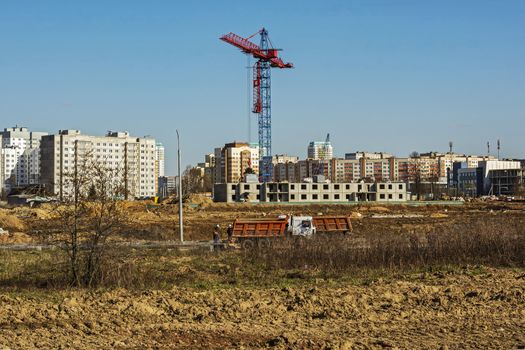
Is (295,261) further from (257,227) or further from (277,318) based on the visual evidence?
(257,227)

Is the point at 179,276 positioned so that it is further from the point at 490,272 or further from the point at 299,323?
the point at 490,272

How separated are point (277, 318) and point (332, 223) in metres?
24.7

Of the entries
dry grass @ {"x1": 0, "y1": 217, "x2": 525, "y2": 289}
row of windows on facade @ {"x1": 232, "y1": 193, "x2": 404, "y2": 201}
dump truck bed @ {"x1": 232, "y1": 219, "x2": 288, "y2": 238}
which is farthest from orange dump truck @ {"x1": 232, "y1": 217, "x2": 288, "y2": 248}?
row of windows on facade @ {"x1": 232, "y1": 193, "x2": 404, "y2": 201}

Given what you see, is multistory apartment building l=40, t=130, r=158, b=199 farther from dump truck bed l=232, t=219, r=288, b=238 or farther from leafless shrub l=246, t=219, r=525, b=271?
leafless shrub l=246, t=219, r=525, b=271

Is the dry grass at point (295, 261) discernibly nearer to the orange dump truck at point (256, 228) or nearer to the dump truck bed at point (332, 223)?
the orange dump truck at point (256, 228)

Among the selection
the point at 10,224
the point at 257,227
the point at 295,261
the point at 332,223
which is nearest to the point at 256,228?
the point at 257,227

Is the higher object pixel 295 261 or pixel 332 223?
pixel 332 223

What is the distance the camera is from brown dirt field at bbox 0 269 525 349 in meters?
12.2

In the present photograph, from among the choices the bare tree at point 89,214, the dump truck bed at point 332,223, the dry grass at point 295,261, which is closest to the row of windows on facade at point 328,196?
the dump truck bed at point 332,223

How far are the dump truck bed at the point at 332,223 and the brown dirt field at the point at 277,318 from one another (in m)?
19.4

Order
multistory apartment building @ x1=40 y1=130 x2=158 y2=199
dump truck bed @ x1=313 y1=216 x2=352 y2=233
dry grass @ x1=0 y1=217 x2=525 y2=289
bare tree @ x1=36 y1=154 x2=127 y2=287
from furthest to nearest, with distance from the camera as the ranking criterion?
1. multistory apartment building @ x1=40 y1=130 x2=158 y2=199
2. dump truck bed @ x1=313 y1=216 x2=352 y2=233
3. dry grass @ x1=0 y1=217 x2=525 y2=289
4. bare tree @ x1=36 y1=154 x2=127 y2=287

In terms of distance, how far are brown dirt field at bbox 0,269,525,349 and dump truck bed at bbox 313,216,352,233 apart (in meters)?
19.4

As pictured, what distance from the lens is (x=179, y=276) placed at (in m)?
20.8

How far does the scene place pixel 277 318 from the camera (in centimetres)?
1425
